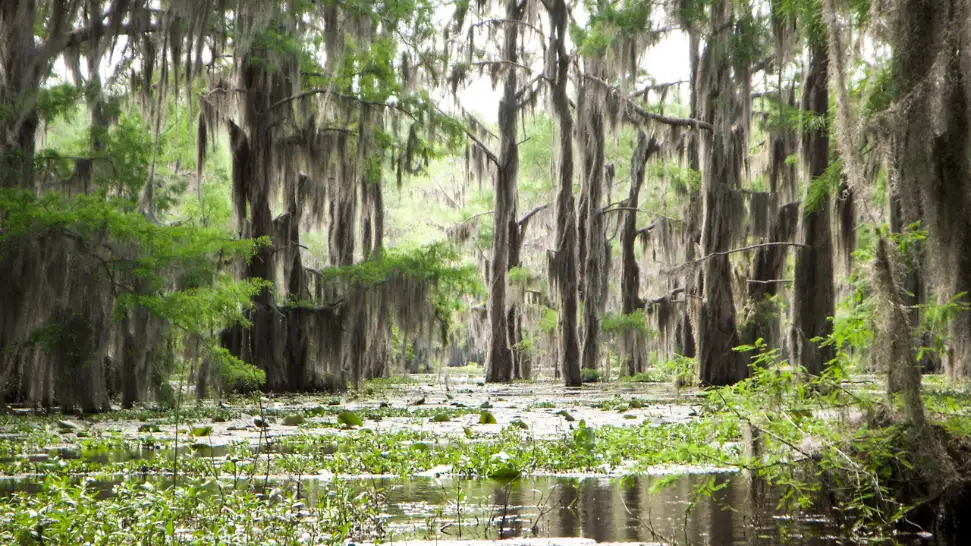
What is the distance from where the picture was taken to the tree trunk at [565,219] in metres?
20.3

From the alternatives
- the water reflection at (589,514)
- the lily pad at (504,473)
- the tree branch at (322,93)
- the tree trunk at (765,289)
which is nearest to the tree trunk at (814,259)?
the tree trunk at (765,289)

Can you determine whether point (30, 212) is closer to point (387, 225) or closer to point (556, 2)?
point (556, 2)

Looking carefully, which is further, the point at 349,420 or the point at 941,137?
the point at 349,420

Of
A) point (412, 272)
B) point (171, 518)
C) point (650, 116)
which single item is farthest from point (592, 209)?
point (171, 518)

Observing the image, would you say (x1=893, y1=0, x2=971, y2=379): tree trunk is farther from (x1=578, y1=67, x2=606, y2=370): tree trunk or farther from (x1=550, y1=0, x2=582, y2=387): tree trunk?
(x1=578, y1=67, x2=606, y2=370): tree trunk

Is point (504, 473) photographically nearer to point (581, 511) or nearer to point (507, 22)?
point (581, 511)

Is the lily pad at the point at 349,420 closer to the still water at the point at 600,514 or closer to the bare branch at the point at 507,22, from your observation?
the still water at the point at 600,514

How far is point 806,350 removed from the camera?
548 inches

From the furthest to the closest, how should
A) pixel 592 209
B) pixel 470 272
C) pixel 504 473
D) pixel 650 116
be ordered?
pixel 592 209 → pixel 650 116 → pixel 470 272 → pixel 504 473

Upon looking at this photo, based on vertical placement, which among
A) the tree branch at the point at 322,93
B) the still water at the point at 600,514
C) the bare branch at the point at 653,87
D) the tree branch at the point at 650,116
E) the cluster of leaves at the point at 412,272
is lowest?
the still water at the point at 600,514

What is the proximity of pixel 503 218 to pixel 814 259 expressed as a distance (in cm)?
1024

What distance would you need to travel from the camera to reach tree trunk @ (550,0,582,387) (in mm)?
20281

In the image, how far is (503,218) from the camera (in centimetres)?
2328

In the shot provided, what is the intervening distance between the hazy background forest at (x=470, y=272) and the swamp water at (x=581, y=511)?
47 mm
